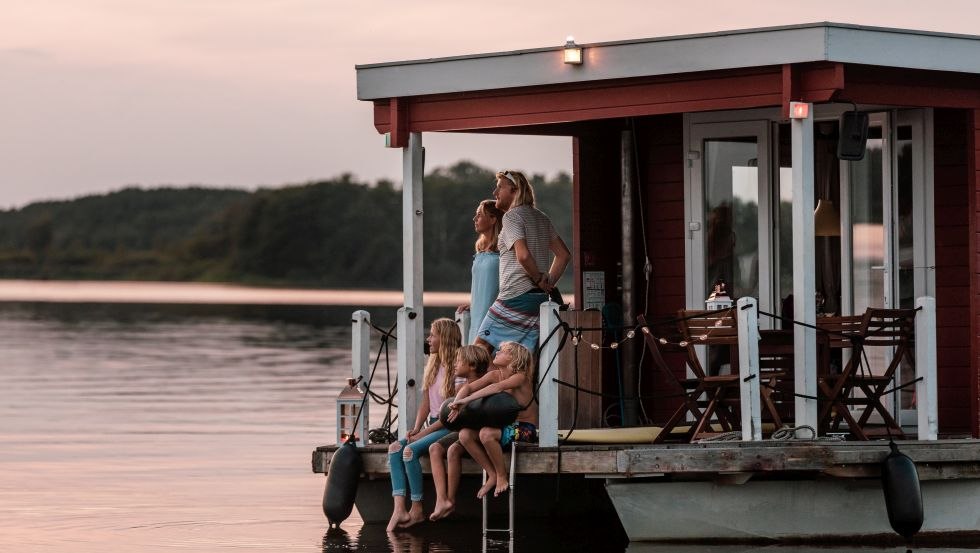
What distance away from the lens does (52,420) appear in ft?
63.4

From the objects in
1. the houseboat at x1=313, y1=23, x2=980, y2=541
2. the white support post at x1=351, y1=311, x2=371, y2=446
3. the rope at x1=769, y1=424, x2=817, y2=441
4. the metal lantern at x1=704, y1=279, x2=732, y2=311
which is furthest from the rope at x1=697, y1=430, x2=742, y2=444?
the white support post at x1=351, y1=311, x2=371, y2=446

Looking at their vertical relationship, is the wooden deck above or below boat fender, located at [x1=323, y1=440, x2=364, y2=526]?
above

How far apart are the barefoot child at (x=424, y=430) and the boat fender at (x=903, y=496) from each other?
2.52 meters

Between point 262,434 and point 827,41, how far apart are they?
987 centimetres

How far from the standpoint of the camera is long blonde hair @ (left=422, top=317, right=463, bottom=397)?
34.0ft

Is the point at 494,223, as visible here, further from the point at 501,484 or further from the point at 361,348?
the point at 501,484

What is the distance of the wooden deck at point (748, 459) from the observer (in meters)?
9.62

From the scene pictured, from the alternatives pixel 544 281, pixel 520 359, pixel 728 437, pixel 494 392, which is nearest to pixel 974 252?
pixel 728 437

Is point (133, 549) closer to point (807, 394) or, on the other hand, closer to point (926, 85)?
point (807, 394)

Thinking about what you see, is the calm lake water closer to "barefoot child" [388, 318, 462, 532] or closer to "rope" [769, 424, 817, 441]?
"barefoot child" [388, 318, 462, 532]

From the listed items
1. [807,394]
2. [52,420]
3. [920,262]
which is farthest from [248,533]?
[52,420]

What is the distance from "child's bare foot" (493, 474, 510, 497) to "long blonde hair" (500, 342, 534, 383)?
0.58 m

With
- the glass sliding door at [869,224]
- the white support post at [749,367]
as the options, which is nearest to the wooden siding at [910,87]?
the glass sliding door at [869,224]

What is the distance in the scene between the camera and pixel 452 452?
10.1 m
